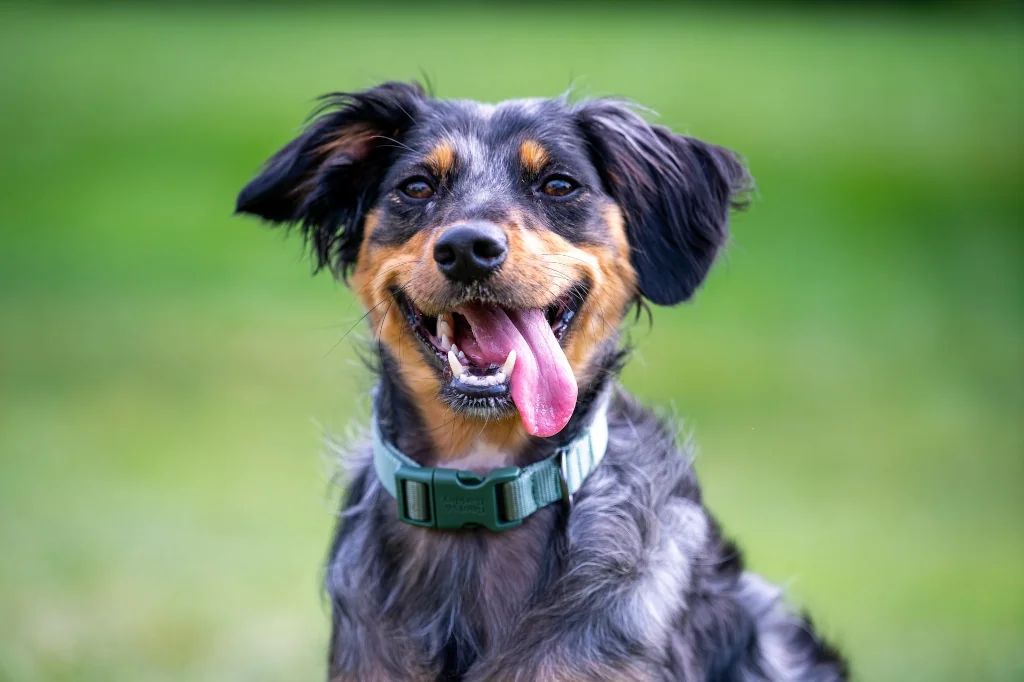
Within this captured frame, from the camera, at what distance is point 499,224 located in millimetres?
3711

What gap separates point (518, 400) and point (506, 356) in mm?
183

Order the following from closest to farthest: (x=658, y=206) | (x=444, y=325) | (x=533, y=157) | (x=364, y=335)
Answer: (x=444, y=325), (x=533, y=157), (x=658, y=206), (x=364, y=335)

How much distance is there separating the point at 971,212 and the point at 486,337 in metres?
14.6

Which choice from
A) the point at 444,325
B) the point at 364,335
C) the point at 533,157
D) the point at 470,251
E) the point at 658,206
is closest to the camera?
the point at 470,251

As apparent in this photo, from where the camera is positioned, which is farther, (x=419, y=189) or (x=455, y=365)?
(x=419, y=189)

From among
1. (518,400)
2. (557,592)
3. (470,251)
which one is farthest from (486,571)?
(470,251)

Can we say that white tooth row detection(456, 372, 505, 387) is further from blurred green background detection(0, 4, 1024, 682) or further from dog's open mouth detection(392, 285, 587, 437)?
blurred green background detection(0, 4, 1024, 682)

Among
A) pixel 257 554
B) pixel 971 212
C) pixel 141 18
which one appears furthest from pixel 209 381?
pixel 141 18

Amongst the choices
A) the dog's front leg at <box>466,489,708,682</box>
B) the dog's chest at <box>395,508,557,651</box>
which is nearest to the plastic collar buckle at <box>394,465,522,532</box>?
the dog's chest at <box>395,508,557,651</box>

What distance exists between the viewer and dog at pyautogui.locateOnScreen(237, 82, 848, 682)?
3650 mm

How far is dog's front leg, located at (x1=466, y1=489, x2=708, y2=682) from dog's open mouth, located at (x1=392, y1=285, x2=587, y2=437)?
39cm

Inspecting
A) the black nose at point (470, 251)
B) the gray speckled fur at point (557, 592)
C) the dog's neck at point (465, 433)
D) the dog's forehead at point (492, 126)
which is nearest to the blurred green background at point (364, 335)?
the dog's neck at point (465, 433)

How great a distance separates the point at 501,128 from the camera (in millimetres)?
4113

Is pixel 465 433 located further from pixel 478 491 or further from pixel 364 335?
pixel 364 335
